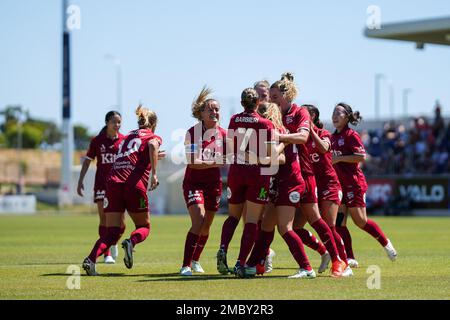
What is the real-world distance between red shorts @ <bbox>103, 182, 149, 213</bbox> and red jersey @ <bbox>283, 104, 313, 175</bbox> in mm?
2213

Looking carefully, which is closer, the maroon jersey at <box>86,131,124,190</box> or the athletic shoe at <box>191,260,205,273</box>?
the athletic shoe at <box>191,260,205,273</box>

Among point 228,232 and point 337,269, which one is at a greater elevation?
point 228,232

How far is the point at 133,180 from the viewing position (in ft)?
43.2

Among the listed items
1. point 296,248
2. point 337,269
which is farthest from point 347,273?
point 296,248

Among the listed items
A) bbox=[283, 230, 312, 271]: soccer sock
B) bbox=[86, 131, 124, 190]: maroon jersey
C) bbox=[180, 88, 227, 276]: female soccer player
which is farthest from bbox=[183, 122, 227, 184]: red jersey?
bbox=[86, 131, 124, 190]: maroon jersey

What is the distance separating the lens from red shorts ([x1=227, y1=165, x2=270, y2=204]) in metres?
12.1

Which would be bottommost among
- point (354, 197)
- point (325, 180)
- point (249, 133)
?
point (354, 197)

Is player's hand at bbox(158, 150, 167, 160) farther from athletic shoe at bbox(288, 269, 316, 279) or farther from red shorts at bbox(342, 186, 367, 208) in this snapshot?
red shorts at bbox(342, 186, 367, 208)

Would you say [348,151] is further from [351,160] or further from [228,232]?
[228,232]

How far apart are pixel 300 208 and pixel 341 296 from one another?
10.2 ft

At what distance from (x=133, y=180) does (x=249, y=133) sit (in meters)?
2.01

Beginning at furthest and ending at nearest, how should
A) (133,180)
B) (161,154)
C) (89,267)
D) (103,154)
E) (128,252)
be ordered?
(103,154)
(161,154)
(133,180)
(89,267)
(128,252)

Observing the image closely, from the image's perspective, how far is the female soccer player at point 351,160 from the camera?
14.5 meters
